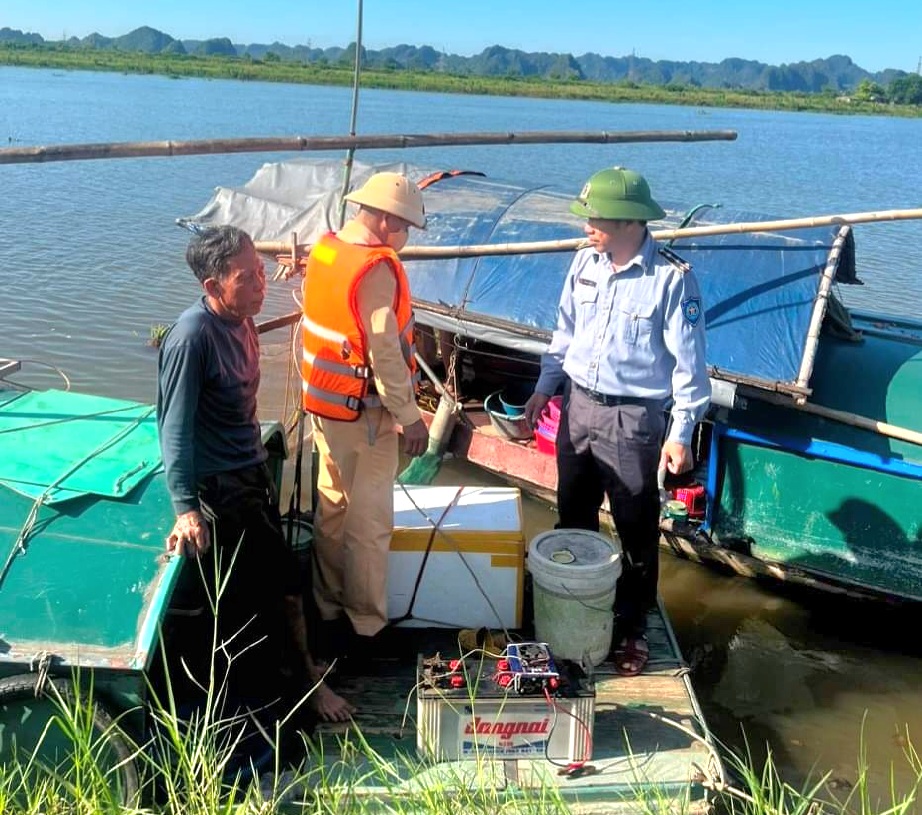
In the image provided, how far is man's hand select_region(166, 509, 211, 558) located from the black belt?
1730 millimetres

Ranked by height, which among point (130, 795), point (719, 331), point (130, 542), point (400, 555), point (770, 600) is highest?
point (719, 331)

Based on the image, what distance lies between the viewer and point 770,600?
5.75m

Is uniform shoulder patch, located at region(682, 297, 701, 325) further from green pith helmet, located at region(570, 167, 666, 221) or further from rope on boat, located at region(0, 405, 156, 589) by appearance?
rope on boat, located at region(0, 405, 156, 589)

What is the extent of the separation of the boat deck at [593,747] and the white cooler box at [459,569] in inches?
5.1

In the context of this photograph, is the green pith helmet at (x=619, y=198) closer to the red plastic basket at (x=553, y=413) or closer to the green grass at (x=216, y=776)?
the green grass at (x=216, y=776)

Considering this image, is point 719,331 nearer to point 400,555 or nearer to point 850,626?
point 850,626

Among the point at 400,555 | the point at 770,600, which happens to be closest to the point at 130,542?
the point at 400,555

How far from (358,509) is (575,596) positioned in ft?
3.10

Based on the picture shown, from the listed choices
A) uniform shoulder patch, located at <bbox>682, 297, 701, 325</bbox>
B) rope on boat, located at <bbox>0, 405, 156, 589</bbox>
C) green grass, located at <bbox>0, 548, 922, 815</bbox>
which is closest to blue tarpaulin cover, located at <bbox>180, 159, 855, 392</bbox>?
uniform shoulder patch, located at <bbox>682, 297, 701, 325</bbox>

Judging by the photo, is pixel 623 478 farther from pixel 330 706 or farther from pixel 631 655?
pixel 330 706

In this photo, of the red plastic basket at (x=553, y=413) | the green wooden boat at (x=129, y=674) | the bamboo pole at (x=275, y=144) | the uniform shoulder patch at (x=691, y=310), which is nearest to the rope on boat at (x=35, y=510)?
the green wooden boat at (x=129, y=674)

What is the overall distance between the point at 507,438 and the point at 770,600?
203 centimetres

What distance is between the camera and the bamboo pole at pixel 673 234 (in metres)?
5.27

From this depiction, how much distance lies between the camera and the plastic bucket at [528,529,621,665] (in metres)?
3.73
